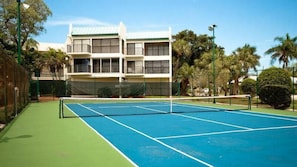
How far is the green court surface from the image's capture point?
5613 mm

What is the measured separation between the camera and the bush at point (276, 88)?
1712 centimetres

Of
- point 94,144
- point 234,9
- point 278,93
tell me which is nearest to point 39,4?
point 234,9

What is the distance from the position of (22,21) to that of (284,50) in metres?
38.1

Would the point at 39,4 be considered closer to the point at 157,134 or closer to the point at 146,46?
the point at 146,46

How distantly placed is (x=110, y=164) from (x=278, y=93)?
1475 cm

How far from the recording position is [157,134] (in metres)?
8.66

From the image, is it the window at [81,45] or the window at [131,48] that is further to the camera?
the window at [131,48]

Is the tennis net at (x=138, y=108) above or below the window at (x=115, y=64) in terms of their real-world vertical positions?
below

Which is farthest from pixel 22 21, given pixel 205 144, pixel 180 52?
pixel 205 144

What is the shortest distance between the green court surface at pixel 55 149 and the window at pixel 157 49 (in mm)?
29972

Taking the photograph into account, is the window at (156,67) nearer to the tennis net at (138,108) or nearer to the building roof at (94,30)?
the building roof at (94,30)

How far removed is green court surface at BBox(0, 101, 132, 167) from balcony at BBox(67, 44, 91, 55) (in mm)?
27165

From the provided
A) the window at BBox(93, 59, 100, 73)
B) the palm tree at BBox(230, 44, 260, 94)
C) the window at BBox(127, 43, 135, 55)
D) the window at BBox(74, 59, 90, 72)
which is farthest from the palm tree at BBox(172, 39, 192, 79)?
the window at BBox(74, 59, 90, 72)

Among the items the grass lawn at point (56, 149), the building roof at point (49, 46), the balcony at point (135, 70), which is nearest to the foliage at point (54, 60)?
the building roof at point (49, 46)
